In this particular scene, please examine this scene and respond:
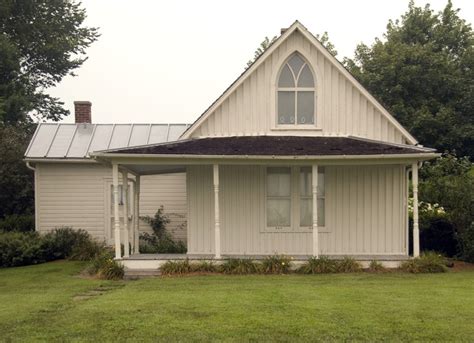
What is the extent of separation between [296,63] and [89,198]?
30.4 ft

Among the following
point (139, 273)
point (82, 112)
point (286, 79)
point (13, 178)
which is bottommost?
point (139, 273)

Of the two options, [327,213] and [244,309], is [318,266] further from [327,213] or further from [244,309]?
[244,309]

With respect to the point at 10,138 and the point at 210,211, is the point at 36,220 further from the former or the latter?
the point at 210,211

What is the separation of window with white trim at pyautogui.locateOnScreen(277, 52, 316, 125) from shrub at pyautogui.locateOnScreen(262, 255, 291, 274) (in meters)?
4.34

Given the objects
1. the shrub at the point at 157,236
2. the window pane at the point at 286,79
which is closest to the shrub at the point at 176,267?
the shrub at the point at 157,236

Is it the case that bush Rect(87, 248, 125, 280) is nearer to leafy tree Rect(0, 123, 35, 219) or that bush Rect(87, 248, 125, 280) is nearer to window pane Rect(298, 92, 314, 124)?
window pane Rect(298, 92, 314, 124)

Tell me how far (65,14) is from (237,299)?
35.1 metres

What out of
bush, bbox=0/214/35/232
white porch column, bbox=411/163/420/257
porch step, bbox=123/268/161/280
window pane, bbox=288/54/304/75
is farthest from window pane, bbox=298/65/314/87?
bush, bbox=0/214/35/232

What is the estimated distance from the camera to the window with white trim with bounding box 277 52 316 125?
16234mm

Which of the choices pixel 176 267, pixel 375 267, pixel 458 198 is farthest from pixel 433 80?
pixel 176 267

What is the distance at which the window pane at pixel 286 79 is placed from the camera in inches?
641

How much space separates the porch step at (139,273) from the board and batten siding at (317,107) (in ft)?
14.7

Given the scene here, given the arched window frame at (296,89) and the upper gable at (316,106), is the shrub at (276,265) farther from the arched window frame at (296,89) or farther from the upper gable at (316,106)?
the arched window frame at (296,89)

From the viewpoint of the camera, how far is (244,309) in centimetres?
916
